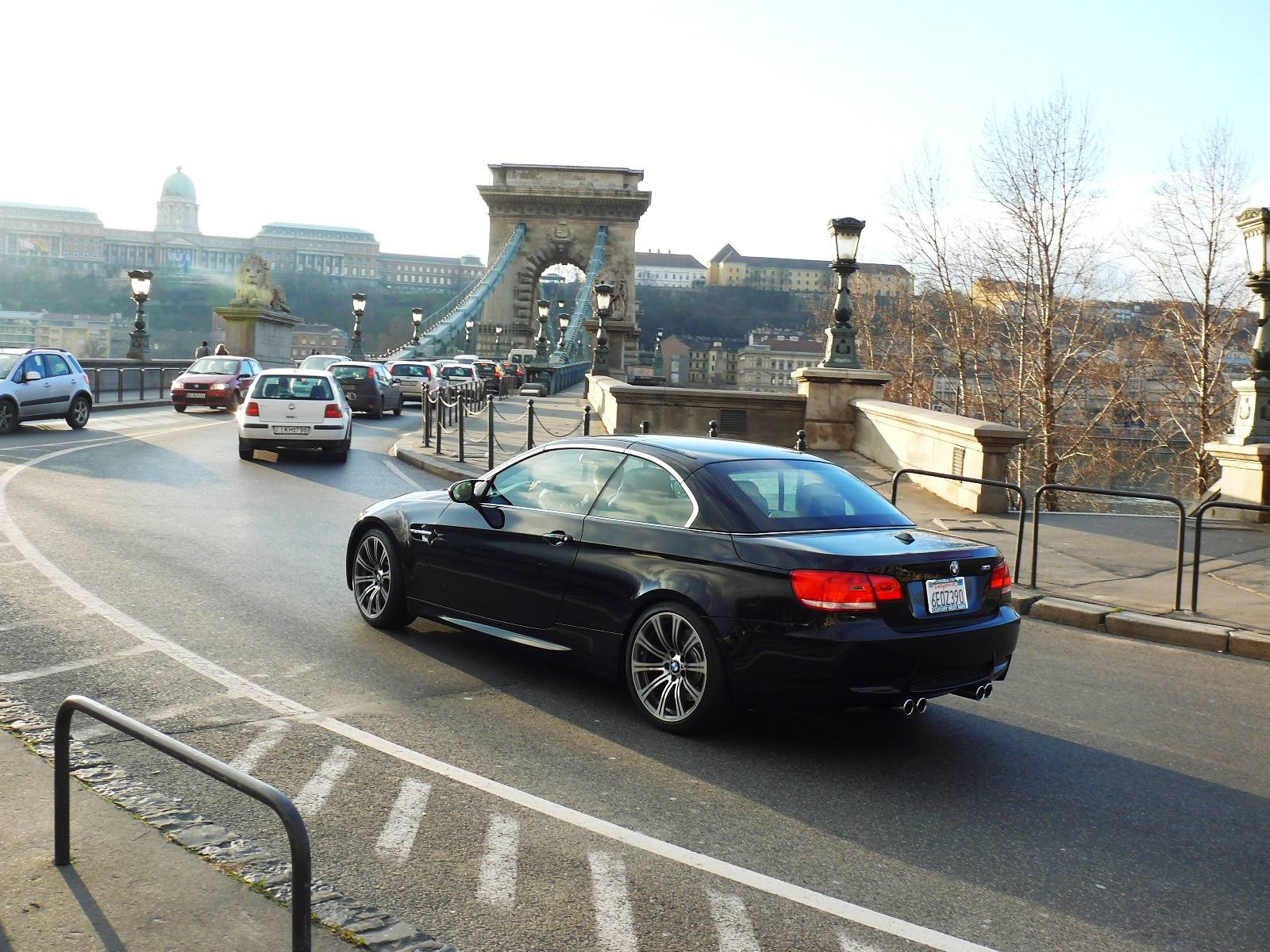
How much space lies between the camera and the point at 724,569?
5.55 m

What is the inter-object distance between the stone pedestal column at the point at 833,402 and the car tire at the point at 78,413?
1347cm

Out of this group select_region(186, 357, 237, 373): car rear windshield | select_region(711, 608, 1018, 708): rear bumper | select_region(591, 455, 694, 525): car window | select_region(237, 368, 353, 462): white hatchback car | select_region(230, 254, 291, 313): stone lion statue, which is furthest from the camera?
select_region(230, 254, 291, 313): stone lion statue

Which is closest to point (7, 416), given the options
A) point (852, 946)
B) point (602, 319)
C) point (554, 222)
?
point (852, 946)

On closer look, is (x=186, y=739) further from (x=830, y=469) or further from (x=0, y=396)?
(x=0, y=396)

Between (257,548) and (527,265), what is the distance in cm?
8264

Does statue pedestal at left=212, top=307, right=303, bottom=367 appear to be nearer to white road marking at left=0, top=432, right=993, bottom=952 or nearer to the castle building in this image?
white road marking at left=0, top=432, right=993, bottom=952

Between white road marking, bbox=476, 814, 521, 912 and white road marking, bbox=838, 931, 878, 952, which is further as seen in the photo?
white road marking, bbox=476, 814, 521, 912

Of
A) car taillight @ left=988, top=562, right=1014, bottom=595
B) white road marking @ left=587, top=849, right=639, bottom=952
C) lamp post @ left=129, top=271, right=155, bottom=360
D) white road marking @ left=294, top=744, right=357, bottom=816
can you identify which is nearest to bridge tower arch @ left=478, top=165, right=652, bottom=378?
lamp post @ left=129, top=271, right=155, bottom=360

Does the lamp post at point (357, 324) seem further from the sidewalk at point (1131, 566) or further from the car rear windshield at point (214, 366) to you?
the sidewalk at point (1131, 566)

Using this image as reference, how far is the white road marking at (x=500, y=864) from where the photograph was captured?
12.5 ft

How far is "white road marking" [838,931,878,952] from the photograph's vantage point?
3557 millimetres

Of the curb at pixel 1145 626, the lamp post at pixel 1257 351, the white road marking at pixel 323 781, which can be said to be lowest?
the curb at pixel 1145 626

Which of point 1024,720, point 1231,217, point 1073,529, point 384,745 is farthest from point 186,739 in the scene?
point 1231,217

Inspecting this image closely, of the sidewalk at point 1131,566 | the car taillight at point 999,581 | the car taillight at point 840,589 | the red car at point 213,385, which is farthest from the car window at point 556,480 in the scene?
the red car at point 213,385
